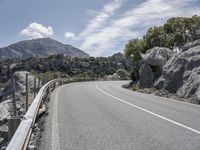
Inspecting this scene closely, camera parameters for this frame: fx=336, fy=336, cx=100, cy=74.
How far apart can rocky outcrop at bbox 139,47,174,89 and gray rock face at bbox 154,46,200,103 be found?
4518mm

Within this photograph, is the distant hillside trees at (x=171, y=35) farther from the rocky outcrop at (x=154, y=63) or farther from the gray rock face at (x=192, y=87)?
the gray rock face at (x=192, y=87)

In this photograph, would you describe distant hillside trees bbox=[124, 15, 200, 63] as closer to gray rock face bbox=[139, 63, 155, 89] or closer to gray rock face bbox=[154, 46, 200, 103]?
gray rock face bbox=[139, 63, 155, 89]

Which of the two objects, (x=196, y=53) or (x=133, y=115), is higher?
(x=196, y=53)

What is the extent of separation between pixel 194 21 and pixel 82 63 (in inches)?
3938

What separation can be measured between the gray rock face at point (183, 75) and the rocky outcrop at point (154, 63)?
4.52 metres

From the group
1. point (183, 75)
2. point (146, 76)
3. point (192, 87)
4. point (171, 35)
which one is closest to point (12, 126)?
point (192, 87)

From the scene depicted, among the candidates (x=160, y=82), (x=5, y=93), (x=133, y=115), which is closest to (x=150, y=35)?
(x=160, y=82)

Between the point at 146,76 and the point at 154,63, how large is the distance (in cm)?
179

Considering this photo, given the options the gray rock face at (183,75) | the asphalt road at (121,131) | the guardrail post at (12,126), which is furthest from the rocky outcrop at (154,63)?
the guardrail post at (12,126)

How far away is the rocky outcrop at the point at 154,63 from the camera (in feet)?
108

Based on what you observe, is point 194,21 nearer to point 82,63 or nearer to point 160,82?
point 160,82

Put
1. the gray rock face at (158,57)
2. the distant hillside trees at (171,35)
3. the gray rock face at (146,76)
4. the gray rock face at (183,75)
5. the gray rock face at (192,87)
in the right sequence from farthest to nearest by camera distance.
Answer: the distant hillside trees at (171,35) → the gray rock face at (146,76) → the gray rock face at (158,57) → the gray rock face at (183,75) → the gray rock face at (192,87)

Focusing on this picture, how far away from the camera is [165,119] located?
11.5 m

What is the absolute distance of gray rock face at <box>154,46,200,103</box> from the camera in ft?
70.9
